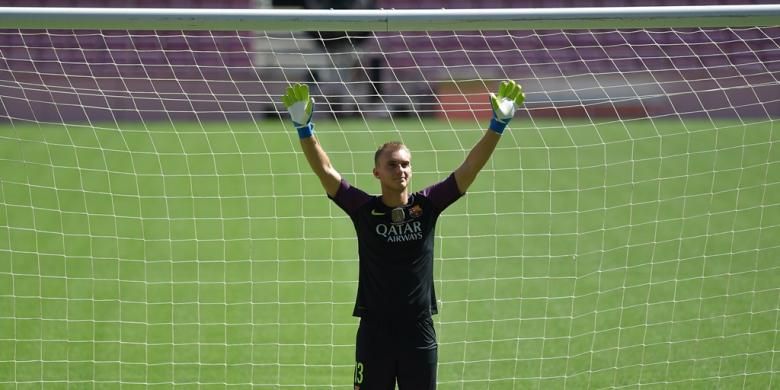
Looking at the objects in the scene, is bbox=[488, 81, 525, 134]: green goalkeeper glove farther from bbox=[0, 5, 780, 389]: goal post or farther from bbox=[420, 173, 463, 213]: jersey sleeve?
bbox=[0, 5, 780, 389]: goal post

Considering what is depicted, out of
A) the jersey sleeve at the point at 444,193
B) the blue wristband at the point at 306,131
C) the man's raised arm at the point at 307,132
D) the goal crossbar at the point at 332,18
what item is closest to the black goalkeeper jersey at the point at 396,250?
the jersey sleeve at the point at 444,193

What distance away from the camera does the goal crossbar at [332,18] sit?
5430 millimetres

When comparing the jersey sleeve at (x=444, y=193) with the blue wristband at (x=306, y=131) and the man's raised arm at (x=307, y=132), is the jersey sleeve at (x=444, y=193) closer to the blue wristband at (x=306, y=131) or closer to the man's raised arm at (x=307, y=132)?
the man's raised arm at (x=307, y=132)

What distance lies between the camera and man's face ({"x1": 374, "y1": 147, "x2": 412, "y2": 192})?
4.85 meters

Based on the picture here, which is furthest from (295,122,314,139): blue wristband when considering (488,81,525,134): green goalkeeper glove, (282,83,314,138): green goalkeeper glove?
(488,81,525,134): green goalkeeper glove

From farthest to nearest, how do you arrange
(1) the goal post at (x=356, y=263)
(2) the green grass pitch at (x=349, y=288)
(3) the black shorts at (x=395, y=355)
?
(2) the green grass pitch at (x=349, y=288), (1) the goal post at (x=356, y=263), (3) the black shorts at (x=395, y=355)

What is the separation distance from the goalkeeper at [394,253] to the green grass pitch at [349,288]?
1.63m

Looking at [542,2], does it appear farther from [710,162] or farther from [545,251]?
[545,251]

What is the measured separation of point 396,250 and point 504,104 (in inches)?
38.3

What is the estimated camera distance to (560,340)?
8.02 metres

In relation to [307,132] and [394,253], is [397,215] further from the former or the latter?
Answer: [307,132]

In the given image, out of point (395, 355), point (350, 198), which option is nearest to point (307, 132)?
point (350, 198)

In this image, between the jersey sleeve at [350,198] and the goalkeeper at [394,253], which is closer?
the goalkeeper at [394,253]

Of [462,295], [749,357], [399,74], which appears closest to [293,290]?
[462,295]
